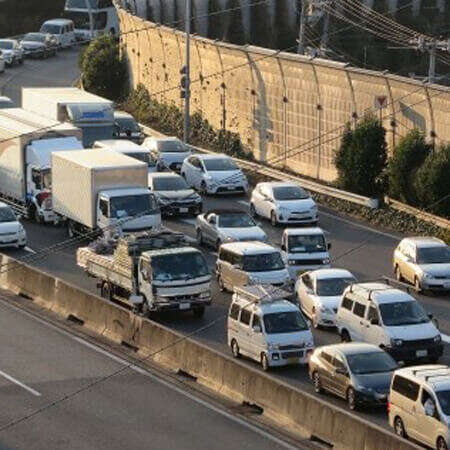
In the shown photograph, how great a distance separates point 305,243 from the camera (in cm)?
4912

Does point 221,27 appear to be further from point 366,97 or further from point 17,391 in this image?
point 17,391

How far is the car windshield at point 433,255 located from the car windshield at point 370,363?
37.2ft

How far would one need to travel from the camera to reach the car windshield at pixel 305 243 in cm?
4900

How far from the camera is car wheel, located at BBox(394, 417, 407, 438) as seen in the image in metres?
33.1

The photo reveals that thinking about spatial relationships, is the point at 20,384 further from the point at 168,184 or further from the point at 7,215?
the point at 168,184

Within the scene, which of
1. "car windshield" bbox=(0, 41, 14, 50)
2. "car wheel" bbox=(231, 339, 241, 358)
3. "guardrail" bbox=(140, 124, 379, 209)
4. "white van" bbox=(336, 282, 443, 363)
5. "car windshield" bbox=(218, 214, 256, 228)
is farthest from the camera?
"car windshield" bbox=(0, 41, 14, 50)

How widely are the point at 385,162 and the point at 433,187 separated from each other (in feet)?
15.7

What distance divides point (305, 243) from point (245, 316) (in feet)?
30.4

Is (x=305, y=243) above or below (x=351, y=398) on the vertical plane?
below

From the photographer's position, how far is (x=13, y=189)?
60.2 meters

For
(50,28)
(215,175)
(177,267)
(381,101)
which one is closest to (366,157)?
(381,101)

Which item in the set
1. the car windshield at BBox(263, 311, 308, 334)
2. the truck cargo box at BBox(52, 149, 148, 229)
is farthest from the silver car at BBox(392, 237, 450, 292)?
the truck cargo box at BBox(52, 149, 148, 229)

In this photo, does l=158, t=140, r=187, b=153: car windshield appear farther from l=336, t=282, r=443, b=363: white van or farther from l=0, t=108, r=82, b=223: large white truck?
l=336, t=282, r=443, b=363: white van

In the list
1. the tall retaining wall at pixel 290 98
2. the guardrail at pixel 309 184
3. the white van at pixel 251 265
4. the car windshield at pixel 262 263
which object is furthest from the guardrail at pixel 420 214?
the car windshield at pixel 262 263
